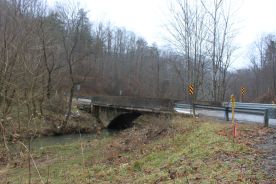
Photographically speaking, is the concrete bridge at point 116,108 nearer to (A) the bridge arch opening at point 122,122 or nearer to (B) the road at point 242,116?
(A) the bridge arch opening at point 122,122

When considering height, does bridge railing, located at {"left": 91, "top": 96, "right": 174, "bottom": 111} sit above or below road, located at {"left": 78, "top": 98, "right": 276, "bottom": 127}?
above

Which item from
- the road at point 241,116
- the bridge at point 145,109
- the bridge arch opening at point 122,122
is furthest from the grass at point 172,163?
the bridge arch opening at point 122,122

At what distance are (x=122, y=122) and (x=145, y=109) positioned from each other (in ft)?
31.2

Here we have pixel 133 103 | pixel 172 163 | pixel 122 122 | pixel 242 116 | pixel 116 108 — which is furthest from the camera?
pixel 122 122

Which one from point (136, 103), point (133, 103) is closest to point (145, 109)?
point (136, 103)

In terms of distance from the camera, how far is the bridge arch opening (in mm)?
39062

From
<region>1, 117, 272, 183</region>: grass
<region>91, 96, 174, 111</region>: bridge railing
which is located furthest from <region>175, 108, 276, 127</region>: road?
<region>91, 96, 174, 111</region>: bridge railing

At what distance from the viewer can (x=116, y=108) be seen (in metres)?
38.2

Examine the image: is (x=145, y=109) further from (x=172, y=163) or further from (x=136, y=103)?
(x=172, y=163)

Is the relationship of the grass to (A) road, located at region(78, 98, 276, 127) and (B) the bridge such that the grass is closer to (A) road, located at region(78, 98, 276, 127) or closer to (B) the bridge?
(A) road, located at region(78, 98, 276, 127)

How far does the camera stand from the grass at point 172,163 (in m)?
8.50

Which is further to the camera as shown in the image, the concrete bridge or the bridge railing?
the concrete bridge

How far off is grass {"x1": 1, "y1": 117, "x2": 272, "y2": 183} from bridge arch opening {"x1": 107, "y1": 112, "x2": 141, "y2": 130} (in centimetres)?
2024

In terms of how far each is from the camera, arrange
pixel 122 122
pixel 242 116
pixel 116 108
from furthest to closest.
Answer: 1. pixel 122 122
2. pixel 116 108
3. pixel 242 116
